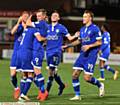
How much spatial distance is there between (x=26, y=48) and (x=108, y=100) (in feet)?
8.22

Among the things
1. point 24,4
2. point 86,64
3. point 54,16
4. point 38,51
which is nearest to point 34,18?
point 54,16

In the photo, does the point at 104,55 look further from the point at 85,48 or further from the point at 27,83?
the point at 27,83

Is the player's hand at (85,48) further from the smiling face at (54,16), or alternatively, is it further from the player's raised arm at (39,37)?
the smiling face at (54,16)

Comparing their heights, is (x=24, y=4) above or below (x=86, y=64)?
below

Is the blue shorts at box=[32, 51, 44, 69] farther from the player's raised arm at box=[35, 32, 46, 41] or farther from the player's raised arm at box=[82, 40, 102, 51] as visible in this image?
the player's raised arm at box=[82, 40, 102, 51]

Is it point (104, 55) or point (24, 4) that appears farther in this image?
point (24, 4)

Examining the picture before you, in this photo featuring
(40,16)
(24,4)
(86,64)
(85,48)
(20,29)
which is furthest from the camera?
(24,4)

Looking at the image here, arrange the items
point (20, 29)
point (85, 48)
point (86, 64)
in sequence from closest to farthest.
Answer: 1. point (85, 48)
2. point (86, 64)
3. point (20, 29)

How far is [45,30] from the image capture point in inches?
602

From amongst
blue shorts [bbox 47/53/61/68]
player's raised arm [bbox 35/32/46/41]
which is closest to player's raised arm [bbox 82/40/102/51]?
player's raised arm [bbox 35/32/46/41]

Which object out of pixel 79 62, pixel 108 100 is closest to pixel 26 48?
pixel 79 62

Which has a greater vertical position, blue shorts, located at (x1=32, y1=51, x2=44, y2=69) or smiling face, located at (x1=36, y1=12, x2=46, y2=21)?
smiling face, located at (x1=36, y1=12, x2=46, y2=21)

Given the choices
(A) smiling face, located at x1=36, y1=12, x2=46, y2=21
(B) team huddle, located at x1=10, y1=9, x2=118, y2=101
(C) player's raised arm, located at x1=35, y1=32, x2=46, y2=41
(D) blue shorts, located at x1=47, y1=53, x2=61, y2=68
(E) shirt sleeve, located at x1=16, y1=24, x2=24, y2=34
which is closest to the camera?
(C) player's raised arm, located at x1=35, y1=32, x2=46, y2=41

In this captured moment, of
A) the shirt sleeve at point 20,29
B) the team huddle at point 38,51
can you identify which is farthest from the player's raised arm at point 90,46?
the shirt sleeve at point 20,29
